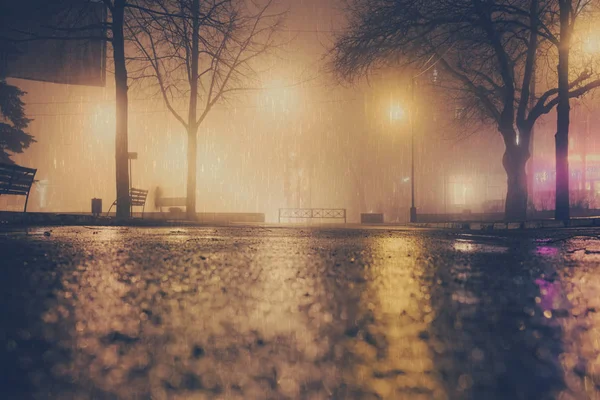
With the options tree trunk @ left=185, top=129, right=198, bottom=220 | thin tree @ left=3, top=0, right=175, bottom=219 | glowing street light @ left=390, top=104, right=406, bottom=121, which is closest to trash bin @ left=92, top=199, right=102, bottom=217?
tree trunk @ left=185, top=129, right=198, bottom=220

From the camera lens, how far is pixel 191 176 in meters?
26.7

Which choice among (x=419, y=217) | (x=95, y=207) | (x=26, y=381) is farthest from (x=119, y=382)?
(x=419, y=217)

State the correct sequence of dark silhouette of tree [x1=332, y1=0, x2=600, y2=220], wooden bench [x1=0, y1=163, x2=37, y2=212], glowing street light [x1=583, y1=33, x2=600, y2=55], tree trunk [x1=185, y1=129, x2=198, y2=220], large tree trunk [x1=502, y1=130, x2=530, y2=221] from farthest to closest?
tree trunk [x1=185, y1=129, x2=198, y2=220], large tree trunk [x1=502, y1=130, x2=530, y2=221], glowing street light [x1=583, y1=33, x2=600, y2=55], dark silhouette of tree [x1=332, y1=0, x2=600, y2=220], wooden bench [x1=0, y1=163, x2=37, y2=212]

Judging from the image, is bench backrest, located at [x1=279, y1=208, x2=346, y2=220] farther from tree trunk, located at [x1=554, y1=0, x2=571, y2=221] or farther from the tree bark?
tree trunk, located at [x1=554, y1=0, x2=571, y2=221]

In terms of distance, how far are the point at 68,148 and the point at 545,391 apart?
2519 inches

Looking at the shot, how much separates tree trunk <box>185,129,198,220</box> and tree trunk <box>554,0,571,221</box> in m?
15.1

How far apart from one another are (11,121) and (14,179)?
28.5 meters

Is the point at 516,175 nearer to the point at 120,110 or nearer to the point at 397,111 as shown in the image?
the point at 397,111

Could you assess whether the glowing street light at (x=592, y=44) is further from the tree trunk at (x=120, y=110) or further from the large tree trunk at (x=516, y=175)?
the tree trunk at (x=120, y=110)

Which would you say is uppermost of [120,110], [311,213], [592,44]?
[592,44]

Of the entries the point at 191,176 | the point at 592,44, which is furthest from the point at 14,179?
the point at 592,44

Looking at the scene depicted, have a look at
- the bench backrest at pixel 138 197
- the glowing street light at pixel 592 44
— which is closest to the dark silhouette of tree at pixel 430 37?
the glowing street light at pixel 592 44

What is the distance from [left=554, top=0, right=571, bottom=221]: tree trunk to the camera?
51.3ft

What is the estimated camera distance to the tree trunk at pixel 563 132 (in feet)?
51.3
